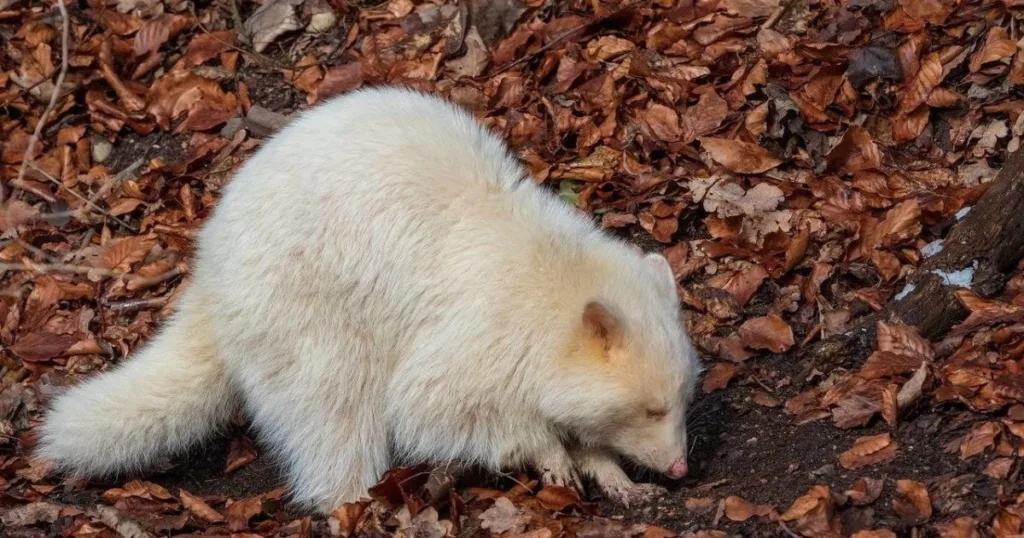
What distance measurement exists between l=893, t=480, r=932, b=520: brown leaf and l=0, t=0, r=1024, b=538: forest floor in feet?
0.05

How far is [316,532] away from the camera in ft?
17.9

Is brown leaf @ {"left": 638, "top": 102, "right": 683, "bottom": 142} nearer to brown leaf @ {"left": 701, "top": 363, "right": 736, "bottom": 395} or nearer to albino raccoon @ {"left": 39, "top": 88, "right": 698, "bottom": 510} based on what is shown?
albino raccoon @ {"left": 39, "top": 88, "right": 698, "bottom": 510}

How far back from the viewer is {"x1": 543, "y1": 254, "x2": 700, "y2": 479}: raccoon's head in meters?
4.98

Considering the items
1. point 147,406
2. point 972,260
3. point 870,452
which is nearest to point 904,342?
point 972,260

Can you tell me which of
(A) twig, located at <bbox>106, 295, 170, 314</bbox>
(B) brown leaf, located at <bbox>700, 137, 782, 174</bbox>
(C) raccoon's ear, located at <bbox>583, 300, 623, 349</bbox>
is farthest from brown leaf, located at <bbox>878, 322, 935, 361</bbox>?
(A) twig, located at <bbox>106, 295, 170, 314</bbox>

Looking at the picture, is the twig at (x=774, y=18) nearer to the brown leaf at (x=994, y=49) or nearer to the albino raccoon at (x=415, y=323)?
the brown leaf at (x=994, y=49)

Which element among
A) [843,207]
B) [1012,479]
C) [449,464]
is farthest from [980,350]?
[449,464]

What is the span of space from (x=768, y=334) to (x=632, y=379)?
3.82ft

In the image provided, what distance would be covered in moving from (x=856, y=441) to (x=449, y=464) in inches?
73.2

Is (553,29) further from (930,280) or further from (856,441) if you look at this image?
(856,441)

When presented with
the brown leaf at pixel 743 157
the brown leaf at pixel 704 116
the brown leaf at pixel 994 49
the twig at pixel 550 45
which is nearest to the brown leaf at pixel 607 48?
the twig at pixel 550 45

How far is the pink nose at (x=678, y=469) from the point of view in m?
5.16

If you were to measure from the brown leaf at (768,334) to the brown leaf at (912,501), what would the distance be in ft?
4.44

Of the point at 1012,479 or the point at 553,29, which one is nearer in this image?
the point at 1012,479
